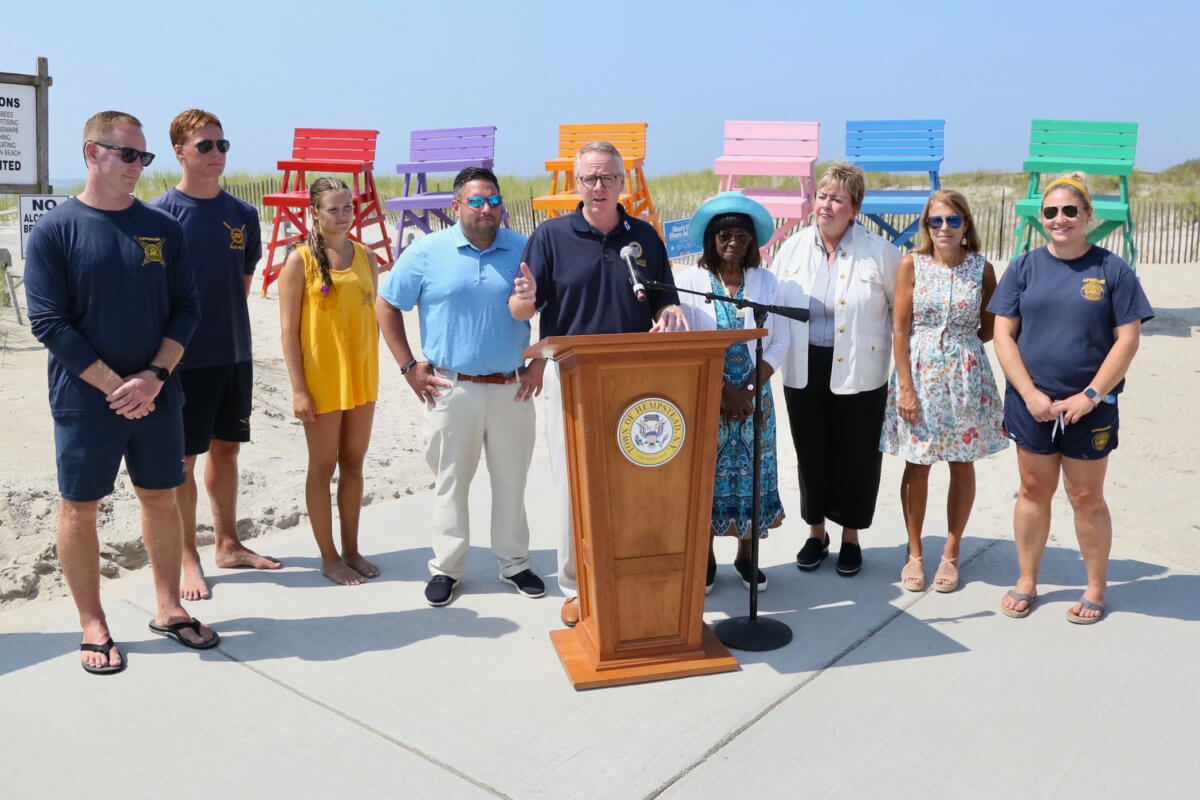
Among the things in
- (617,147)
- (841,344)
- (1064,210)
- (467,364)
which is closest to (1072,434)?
(1064,210)

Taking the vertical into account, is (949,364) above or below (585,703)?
above

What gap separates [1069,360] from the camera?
13.5 ft

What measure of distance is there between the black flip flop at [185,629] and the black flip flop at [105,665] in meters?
0.21

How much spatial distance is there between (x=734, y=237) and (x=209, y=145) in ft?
7.87

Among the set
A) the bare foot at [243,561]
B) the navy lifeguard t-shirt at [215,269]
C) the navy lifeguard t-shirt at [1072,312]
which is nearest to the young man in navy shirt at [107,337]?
the navy lifeguard t-shirt at [215,269]

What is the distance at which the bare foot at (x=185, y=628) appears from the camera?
4.02 m

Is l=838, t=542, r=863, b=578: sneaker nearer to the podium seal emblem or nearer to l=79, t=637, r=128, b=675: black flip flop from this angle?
the podium seal emblem

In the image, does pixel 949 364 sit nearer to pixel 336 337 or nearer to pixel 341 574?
pixel 336 337

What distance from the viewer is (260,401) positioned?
333 inches

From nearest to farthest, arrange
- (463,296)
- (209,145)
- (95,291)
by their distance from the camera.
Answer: (95,291)
(463,296)
(209,145)

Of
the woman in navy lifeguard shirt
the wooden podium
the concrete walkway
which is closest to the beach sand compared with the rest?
the concrete walkway

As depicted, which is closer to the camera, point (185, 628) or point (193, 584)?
point (185, 628)

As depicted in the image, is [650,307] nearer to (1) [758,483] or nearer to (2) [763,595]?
(1) [758,483]

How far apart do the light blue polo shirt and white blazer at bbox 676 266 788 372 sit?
0.73m
